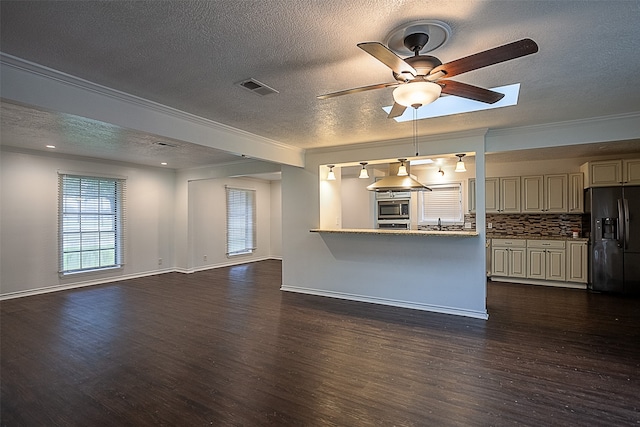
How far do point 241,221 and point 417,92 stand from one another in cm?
787

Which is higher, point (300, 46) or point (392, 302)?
point (300, 46)

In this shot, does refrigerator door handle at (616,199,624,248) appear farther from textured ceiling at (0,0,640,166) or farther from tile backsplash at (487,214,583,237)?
textured ceiling at (0,0,640,166)

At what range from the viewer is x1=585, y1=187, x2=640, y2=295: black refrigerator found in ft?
17.2

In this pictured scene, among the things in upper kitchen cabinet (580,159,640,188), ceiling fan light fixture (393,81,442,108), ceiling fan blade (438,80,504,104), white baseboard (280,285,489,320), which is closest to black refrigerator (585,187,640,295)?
upper kitchen cabinet (580,159,640,188)

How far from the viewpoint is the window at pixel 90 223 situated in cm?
610

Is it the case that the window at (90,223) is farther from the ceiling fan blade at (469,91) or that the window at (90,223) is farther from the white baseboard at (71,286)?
the ceiling fan blade at (469,91)

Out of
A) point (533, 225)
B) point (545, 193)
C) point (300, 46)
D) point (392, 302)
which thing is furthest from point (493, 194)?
point (300, 46)

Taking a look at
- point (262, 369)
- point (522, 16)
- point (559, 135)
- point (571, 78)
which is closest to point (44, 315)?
point (262, 369)

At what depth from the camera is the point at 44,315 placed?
176 inches

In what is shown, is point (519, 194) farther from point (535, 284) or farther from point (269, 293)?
point (269, 293)

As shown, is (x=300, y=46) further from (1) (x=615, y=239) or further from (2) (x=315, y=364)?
(1) (x=615, y=239)

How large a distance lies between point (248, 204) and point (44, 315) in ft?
18.3

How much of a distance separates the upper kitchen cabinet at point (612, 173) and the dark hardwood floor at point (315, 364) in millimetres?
1853

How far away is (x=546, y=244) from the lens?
6.05 m
